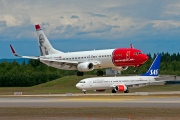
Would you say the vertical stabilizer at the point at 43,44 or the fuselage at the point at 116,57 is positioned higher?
the vertical stabilizer at the point at 43,44

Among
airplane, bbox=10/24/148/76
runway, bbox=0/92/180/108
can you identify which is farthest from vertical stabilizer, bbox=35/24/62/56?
runway, bbox=0/92/180/108

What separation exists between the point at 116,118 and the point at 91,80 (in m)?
65.2

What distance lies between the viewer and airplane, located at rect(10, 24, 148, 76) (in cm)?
9106

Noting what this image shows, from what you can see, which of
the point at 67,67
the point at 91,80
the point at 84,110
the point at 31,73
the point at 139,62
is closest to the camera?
the point at 84,110

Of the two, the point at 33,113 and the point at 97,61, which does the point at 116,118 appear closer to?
the point at 33,113

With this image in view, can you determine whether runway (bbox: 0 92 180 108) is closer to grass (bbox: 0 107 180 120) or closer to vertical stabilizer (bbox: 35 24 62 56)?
grass (bbox: 0 107 180 120)

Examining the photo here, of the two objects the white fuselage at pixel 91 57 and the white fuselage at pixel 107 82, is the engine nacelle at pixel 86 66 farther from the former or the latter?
the white fuselage at pixel 107 82

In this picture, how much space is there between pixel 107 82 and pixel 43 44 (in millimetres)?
15310

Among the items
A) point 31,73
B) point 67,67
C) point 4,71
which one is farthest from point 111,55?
point 4,71

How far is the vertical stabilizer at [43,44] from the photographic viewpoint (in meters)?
111

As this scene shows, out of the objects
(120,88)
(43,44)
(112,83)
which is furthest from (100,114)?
(112,83)

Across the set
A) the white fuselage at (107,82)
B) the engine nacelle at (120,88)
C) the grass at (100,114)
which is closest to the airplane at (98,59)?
the white fuselage at (107,82)

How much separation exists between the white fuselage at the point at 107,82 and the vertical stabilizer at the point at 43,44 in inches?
341

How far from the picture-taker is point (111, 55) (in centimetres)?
9169
